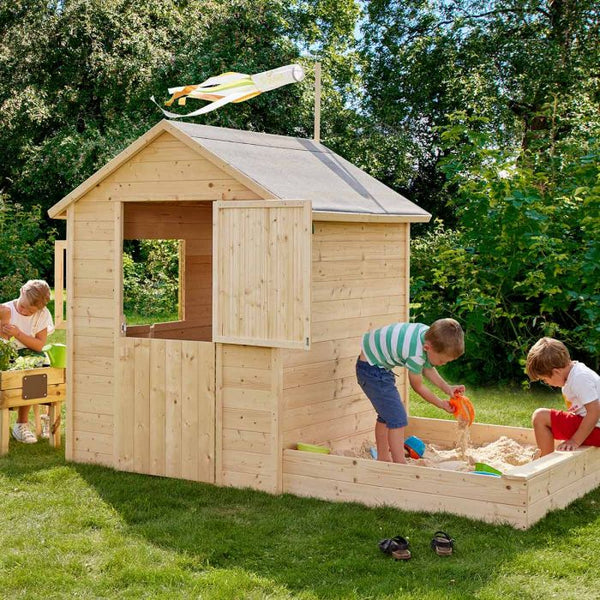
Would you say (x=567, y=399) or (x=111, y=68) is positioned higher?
(x=111, y=68)

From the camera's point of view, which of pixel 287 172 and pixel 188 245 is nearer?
pixel 287 172

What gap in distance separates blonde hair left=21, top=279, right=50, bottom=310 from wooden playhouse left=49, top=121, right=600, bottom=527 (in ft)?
2.85

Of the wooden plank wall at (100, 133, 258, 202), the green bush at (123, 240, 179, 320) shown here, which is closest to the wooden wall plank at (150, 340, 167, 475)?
the wooden plank wall at (100, 133, 258, 202)

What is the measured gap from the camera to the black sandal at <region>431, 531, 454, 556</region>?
17.4 ft

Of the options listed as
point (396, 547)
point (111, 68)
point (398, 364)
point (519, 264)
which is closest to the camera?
point (396, 547)

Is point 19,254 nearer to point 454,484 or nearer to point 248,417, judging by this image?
point 248,417

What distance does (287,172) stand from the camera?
720 centimetres

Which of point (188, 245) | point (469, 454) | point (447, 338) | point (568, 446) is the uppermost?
point (188, 245)

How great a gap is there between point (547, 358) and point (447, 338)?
2.27 ft

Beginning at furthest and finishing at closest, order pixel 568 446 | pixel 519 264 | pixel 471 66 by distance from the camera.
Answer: pixel 471 66 < pixel 519 264 < pixel 568 446

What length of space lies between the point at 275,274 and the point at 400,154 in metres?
15.7

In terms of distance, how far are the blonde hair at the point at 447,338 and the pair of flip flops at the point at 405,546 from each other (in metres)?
1.43

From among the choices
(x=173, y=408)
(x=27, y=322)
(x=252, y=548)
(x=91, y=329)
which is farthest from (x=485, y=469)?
(x=27, y=322)

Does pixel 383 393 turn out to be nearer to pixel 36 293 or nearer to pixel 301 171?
pixel 301 171
